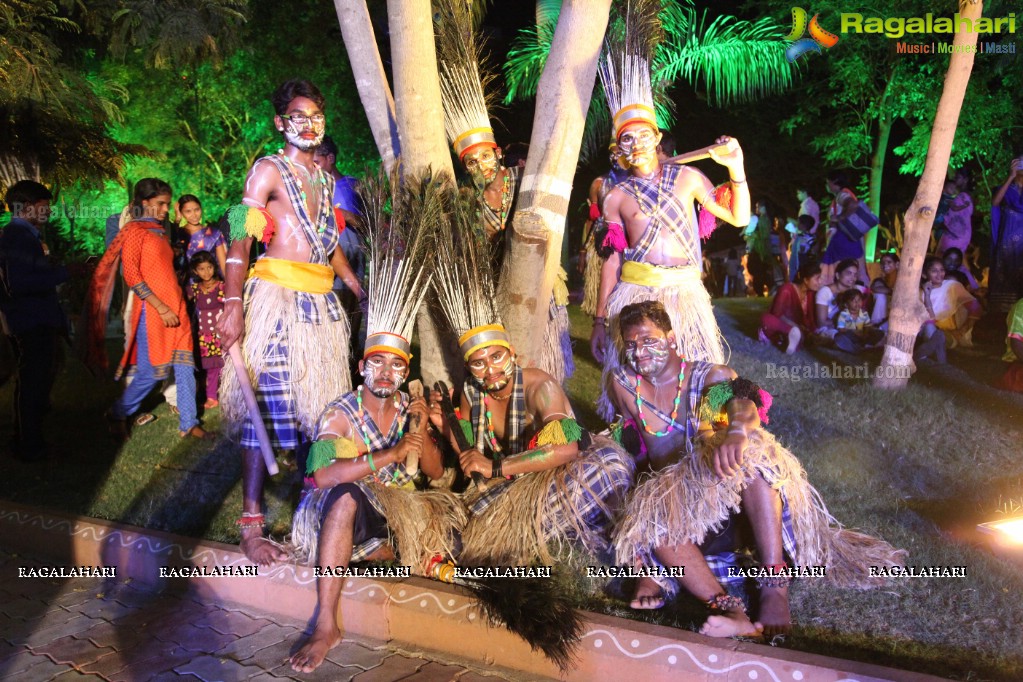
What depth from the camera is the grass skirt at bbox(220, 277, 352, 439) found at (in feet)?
13.3

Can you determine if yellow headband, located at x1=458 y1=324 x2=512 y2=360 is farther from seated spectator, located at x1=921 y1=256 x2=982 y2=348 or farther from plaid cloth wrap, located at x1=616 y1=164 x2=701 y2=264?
seated spectator, located at x1=921 y1=256 x2=982 y2=348

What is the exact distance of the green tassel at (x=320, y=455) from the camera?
3615 mm

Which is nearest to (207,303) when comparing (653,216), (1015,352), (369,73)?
(369,73)

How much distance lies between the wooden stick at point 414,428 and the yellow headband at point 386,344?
0.18 meters

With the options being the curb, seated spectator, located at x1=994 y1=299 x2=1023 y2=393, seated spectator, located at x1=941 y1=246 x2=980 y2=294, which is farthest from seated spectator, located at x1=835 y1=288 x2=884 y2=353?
the curb

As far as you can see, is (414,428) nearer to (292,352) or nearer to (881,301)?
(292,352)

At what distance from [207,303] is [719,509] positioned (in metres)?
4.53

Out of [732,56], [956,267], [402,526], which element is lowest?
[402,526]

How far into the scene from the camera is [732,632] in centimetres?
303

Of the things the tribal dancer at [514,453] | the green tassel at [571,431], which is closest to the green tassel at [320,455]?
the tribal dancer at [514,453]

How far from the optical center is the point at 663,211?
430cm

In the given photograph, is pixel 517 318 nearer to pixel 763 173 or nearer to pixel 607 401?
pixel 607 401

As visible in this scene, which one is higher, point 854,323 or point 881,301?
point 881,301

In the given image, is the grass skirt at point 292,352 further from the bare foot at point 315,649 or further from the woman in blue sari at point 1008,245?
the woman in blue sari at point 1008,245
